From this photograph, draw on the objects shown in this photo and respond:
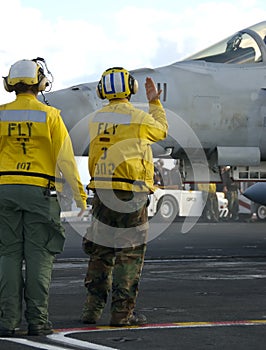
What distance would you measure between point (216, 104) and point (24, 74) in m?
7.70

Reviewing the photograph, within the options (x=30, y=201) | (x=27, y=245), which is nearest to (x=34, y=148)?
(x=30, y=201)

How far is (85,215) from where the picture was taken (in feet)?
104

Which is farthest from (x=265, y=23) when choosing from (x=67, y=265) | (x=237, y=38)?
(x=67, y=265)

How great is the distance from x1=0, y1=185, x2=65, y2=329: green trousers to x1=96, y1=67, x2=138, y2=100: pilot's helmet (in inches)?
48.2

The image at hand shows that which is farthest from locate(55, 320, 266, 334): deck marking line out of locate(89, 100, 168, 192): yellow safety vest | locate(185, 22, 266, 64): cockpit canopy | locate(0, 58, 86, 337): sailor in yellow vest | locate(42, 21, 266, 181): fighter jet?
locate(185, 22, 266, 64): cockpit canopy

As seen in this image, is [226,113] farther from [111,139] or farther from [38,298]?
[38,298]

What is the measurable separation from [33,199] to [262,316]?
2.24 metres

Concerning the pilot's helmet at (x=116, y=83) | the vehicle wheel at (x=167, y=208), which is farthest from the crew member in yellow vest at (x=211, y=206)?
the pilot's helmet at (x=116, y=83)

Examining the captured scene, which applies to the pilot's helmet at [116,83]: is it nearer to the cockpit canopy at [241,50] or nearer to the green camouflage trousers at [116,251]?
the green camouflage trousers at [116,251]

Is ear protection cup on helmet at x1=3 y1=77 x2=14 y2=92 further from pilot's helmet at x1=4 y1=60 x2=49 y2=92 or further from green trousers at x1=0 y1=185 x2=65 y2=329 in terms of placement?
green trousers at x1=0 y1=185 x2=65 y2=329

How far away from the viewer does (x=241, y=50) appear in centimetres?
1542

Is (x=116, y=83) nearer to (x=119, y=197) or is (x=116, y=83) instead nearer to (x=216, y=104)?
(x=119, y=197)

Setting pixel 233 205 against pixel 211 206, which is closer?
pixel 211 206

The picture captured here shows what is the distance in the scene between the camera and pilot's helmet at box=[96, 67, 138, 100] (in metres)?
7.89
